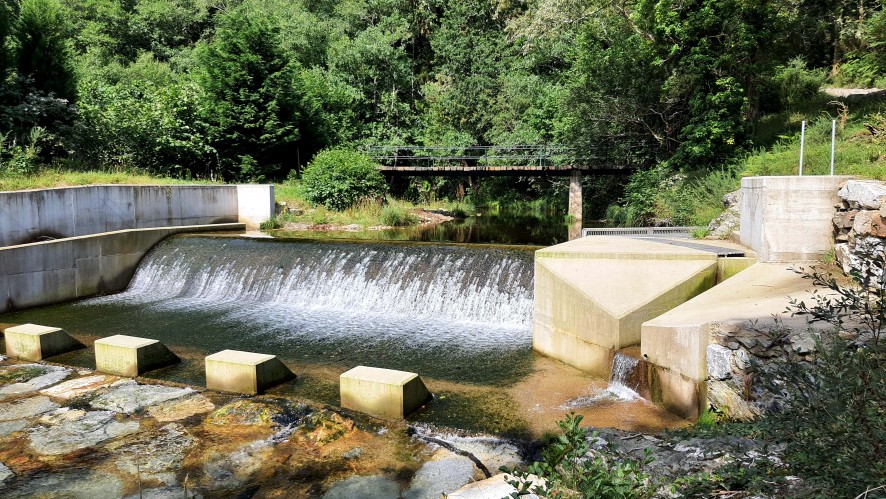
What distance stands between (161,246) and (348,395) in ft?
36.3

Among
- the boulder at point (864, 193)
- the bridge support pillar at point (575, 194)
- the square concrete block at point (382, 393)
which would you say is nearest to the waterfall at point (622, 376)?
the square concrete block at point (382, 393)

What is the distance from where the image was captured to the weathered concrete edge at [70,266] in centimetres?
1293

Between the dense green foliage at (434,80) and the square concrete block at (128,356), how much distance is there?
12902 mm

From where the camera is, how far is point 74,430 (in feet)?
21.3

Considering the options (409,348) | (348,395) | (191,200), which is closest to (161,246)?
(191,200)

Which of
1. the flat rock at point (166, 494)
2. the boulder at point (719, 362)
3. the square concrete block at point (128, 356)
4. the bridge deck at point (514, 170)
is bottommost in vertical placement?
the flat rock at point (166, 494)

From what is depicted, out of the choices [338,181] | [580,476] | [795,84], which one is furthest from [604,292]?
[795,84]

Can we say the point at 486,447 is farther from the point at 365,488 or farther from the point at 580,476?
the point at 580,476

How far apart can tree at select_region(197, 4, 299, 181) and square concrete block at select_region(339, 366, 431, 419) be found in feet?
67.3

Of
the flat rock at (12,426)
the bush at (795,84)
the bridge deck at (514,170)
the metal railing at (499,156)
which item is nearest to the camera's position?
the flat rock at (12,426)

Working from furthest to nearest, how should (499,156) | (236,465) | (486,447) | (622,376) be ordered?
(499,156), (622,376), (486,447), (236,465)

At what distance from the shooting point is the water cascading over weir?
379 inches

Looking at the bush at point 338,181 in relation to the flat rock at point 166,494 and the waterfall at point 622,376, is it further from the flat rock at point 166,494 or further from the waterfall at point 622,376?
the flat rock at point 166,494

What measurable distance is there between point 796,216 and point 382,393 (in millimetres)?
5865
